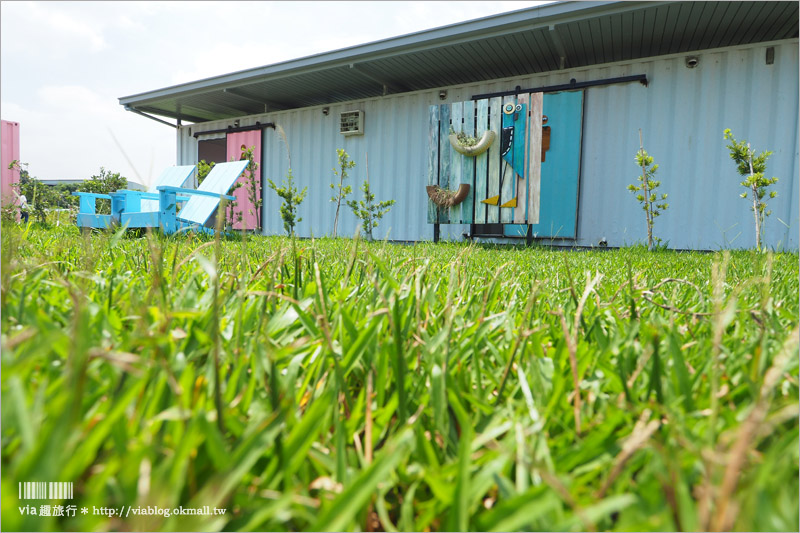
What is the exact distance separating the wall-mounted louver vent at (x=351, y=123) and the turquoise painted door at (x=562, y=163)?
3958 mm

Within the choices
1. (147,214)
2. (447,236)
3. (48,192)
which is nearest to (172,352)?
(147,214)

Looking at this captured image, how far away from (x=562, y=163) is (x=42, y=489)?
7947 mm

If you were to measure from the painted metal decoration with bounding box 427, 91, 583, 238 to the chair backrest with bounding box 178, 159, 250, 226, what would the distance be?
3.18 metres

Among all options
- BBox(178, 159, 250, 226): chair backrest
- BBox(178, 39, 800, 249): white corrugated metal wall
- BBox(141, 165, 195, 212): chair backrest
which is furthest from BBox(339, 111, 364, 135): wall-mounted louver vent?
BBox(141, 165, 195, 212): chair backrest

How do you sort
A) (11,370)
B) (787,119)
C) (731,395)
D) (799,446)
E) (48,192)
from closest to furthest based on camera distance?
1. (11,370)
2. (799,446)
3. (731,395)
4. (787,119)
5. (48,192)

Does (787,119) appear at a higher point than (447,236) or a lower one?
higher

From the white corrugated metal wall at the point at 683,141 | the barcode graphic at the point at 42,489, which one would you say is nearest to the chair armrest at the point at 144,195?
the white corrugated metal wall at the point at 683,141

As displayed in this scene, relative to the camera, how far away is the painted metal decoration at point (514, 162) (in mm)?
6805

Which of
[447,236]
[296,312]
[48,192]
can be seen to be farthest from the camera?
[48,192]

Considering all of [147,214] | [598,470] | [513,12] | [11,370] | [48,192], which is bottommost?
[598,470]

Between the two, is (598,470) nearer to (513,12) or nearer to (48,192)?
(513,12)

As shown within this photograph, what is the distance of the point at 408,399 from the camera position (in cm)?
59

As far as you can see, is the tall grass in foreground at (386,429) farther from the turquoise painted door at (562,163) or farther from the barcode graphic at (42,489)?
the turquoise painted door at (562,163)

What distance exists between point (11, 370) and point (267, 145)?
11548 millimetres
